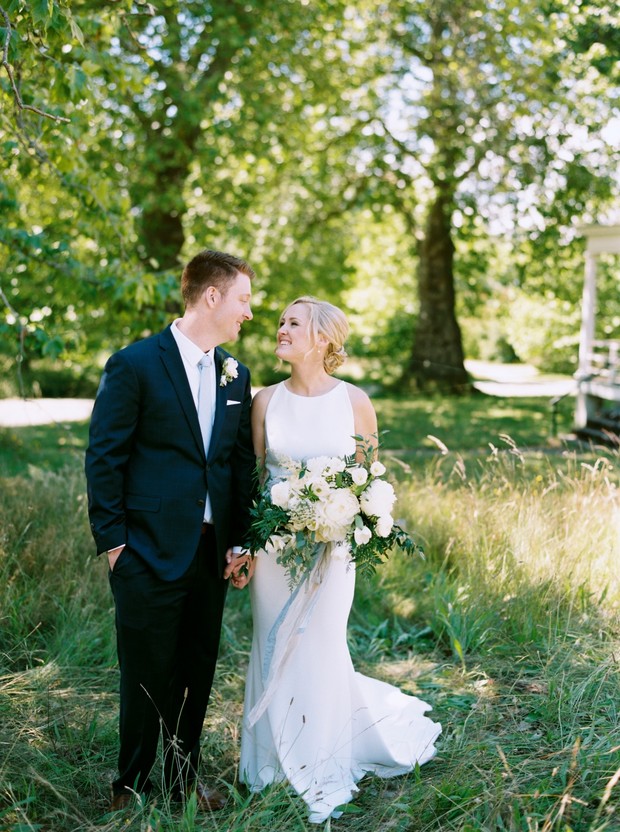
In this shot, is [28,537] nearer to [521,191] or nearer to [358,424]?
[358,424]

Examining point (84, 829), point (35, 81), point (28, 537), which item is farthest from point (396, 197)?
point (84, 829)

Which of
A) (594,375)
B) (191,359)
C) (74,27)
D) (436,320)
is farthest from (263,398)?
(436,320)

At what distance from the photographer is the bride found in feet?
12.4

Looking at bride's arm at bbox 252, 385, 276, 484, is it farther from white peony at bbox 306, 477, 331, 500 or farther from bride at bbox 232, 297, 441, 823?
white peony at bbox 306, 477, 331, 500

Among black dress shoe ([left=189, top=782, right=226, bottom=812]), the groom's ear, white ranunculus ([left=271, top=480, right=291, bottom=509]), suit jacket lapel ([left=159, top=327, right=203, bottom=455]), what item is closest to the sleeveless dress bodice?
white ranunculus ([left=271, top=480, right=291, bottom=509])

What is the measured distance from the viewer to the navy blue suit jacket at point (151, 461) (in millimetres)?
3211

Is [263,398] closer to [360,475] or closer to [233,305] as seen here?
[233,305]

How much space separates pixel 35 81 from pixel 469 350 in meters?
33.0

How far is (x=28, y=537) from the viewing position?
5.82m

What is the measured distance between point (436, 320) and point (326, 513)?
737 inches

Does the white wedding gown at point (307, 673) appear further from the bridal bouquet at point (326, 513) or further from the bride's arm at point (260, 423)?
the bridal bouquet at point (326, 513)

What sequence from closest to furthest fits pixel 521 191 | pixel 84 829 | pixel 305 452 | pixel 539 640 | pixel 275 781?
pixel 84 829 < pixel 275 781 < pixel 305 452 < pixel 539 640 < pixel 521 191

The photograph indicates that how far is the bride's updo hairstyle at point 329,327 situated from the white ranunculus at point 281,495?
744 millimetres

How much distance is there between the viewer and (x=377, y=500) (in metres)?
3.40
